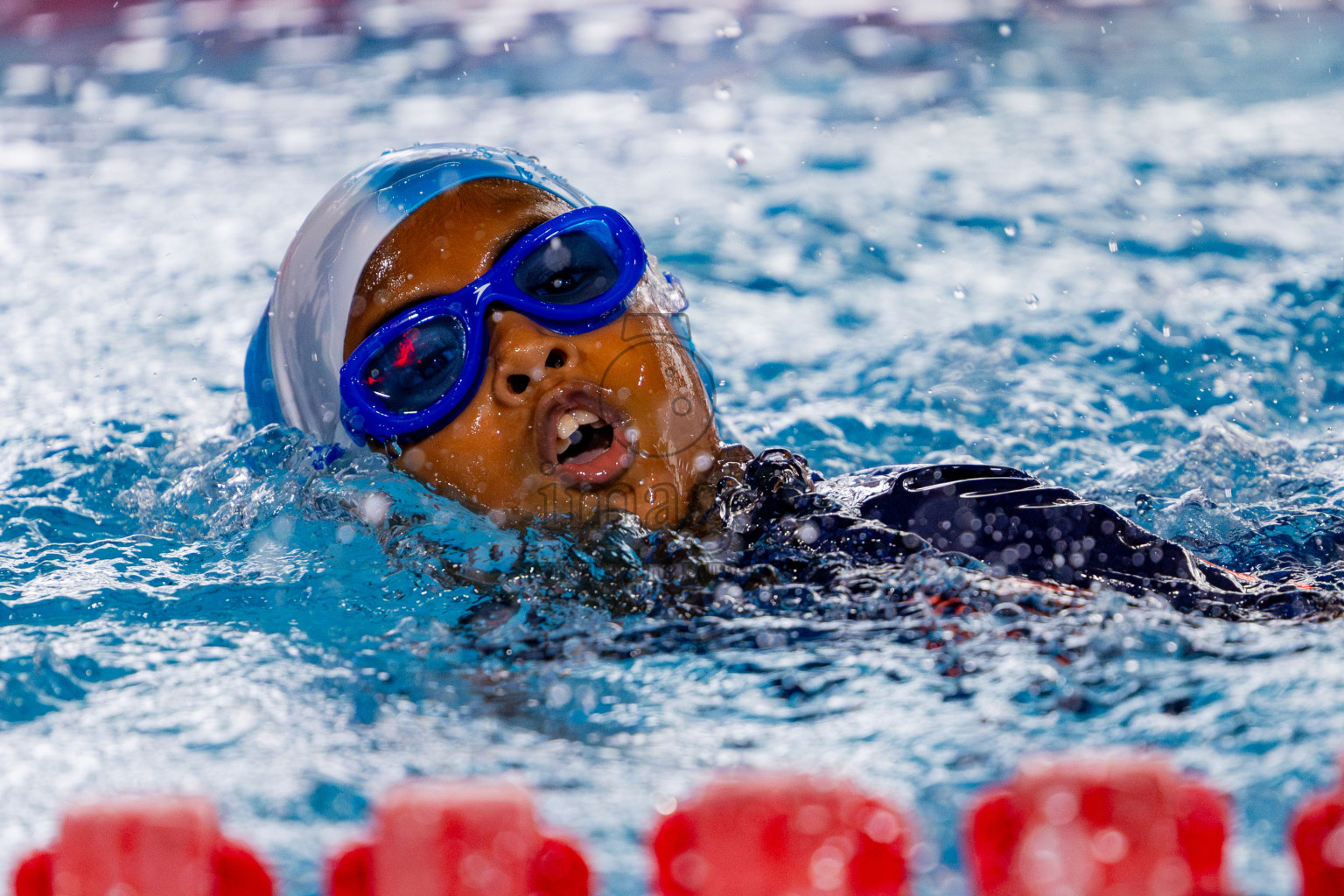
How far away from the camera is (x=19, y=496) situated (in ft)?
9.59

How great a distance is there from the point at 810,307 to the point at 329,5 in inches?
256

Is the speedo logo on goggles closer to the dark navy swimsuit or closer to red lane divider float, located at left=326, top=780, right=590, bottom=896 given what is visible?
the dark navy swimsuit

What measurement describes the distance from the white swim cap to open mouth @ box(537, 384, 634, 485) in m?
0.48

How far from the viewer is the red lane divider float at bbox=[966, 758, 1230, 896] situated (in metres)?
1.00

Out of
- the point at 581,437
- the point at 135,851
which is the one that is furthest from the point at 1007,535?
the point at 135,851

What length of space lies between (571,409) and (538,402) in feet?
0.20

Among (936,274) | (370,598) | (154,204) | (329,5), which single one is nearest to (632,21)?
(329,5)

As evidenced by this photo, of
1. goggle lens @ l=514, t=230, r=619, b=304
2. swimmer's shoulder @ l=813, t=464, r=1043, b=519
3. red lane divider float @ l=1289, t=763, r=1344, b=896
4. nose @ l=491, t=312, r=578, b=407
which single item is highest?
goggle lens @ l=514, t=230, r=619, b=304

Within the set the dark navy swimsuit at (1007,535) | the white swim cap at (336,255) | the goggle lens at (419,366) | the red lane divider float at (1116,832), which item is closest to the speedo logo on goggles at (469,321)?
the goggle lens at (419,366)

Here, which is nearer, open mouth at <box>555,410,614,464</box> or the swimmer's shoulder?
open mouth at <box>555,410,614,464</box>

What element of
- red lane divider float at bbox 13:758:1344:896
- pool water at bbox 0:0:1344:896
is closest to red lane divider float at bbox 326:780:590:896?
red lane divider float at bbox 13:758:1344:896

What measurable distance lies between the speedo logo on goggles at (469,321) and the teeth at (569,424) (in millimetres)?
181

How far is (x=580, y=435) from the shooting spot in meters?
2.07

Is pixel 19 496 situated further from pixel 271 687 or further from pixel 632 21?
pixel 632 21
